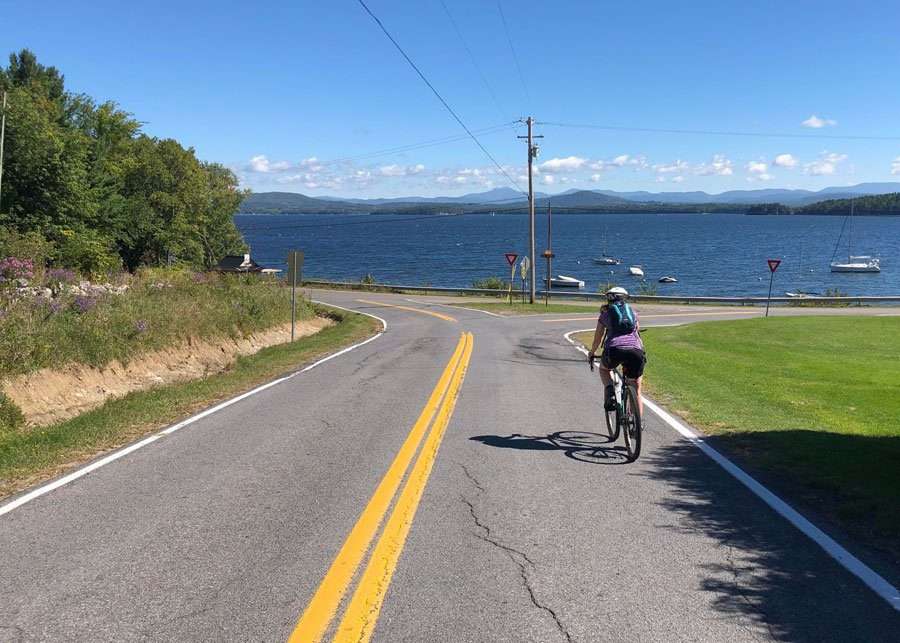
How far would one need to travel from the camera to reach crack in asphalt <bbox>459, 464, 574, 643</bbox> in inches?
156

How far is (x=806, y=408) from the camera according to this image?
1164cm

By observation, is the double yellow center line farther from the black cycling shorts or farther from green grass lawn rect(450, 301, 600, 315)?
green grass lawn rect(450, 301, 600, 315)

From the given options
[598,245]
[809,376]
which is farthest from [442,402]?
[598,245]

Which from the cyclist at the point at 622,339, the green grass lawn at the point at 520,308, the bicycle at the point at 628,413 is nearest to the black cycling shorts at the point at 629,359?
the cyclist at the point at 622,339

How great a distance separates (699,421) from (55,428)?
30.2 ft

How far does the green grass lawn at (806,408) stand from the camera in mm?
6512

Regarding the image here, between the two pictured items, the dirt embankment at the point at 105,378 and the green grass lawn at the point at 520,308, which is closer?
the dirt embankment at the point at 105,378

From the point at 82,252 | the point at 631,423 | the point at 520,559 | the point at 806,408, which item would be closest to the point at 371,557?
the point at 520,559

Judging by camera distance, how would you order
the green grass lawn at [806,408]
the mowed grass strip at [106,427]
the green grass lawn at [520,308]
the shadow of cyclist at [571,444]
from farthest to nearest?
the green grass lawn at [520,308] < the shadow of cyclist at [571,444] < the mowed grass strip at [106,427] < the green grass lawn at [806,408]

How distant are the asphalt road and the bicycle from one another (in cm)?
21

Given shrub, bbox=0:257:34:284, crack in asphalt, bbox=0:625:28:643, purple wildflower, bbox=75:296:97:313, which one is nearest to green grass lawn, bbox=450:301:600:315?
shrub, bbox=0:257:34:284

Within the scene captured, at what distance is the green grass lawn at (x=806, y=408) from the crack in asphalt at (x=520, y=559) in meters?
2.80

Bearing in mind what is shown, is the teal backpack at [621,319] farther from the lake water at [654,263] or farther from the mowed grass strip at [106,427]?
the lake water at [654,263]

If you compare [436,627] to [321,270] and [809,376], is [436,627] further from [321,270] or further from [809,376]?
[321,270]
